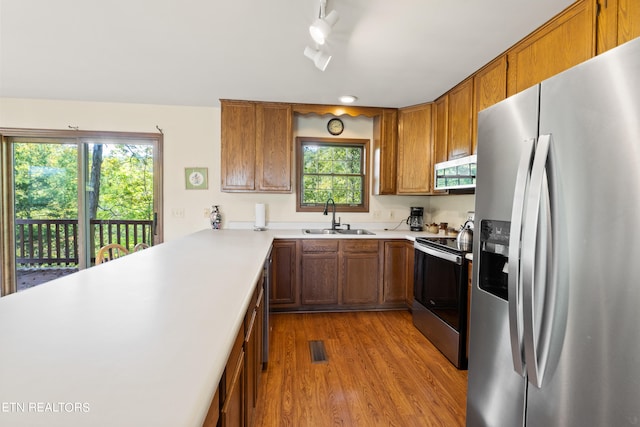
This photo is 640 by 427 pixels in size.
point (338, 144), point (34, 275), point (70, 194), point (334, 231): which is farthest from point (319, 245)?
point (34, 275)

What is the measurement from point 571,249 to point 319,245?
91.8 inches

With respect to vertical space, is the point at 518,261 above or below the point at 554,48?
below

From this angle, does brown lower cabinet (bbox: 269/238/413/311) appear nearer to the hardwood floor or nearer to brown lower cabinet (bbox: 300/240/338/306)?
brown lower cabinet (bbox: 300/240/338/306)

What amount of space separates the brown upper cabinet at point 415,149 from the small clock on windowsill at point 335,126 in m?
0.73

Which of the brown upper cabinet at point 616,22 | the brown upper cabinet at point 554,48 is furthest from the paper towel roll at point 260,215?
the brown upper cabinet at point 616,22

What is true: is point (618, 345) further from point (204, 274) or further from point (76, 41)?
point (76, 41)

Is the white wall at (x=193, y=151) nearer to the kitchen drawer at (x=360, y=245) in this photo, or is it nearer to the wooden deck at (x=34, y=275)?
the kitchen drawer at (x=360, y=245)

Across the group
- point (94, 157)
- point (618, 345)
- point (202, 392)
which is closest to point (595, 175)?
point (618, 345)

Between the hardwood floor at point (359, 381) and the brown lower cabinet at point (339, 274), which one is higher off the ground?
the brown lower cabinet at point (339, 274)

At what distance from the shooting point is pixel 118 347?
2.23ft

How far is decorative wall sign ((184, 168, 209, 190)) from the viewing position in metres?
3.42

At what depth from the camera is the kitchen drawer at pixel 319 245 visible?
10.1ft

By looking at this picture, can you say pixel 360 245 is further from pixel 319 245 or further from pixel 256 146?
pixel 256 146

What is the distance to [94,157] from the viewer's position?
10.9 feet
